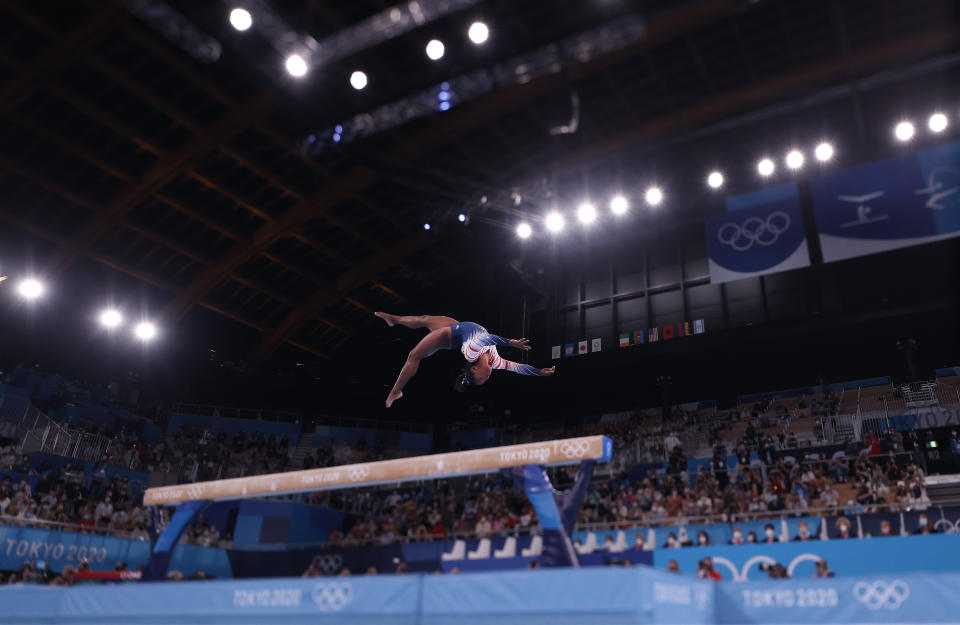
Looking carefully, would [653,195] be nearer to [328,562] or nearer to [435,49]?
[435,49]

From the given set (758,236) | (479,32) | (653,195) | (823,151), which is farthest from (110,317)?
(823,151)

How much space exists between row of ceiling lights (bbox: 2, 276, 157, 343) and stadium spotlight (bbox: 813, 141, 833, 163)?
22911mm

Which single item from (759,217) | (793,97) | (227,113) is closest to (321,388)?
(227,113)

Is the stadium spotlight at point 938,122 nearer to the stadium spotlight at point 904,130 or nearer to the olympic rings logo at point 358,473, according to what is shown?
the stadium spotlight at point 904,130

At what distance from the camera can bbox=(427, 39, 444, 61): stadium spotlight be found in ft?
54.5

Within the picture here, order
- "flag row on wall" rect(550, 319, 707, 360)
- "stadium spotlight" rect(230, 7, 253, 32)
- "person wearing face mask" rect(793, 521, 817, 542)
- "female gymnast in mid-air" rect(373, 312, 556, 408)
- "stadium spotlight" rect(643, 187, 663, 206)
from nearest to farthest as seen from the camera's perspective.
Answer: "female gymnast in mid-air" rect(373, 312, 556, 408) → "person wearing face mask" rect(793, 521, 817, 542) → "stadium spotlight" rect(230, 7, 253, 32) → "stadium spotlight" rect(643, 187, 663, 206) → "flag row on wall" rect(550, 319, 707, 360)

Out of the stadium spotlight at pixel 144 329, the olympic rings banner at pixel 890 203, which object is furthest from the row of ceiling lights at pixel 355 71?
the stadium spotlight at pixel 144 329

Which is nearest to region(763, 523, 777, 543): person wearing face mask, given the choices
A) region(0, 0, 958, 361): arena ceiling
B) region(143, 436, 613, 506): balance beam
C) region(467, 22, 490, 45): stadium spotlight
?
region(143, 436, 613, 506): balance beam

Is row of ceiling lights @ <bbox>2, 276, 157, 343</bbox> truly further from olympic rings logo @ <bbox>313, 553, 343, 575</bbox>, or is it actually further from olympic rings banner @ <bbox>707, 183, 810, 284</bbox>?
olympic rings banner @ <bbox>707, 183, 810, 284</bbox>

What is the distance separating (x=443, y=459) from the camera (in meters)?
9.81

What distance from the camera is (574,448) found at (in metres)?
8.95

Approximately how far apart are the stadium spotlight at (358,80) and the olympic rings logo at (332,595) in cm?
1232

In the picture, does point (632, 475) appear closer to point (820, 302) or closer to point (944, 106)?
point (820, 302)

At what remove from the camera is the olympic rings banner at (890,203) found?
52.9ft
